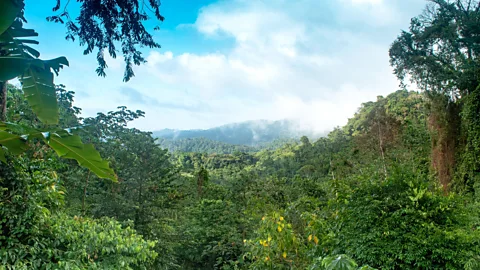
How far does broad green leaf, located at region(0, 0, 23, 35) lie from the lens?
0.55 m

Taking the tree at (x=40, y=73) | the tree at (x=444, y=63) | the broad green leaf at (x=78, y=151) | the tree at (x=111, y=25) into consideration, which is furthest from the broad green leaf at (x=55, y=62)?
the tree at (x=444, y=63)

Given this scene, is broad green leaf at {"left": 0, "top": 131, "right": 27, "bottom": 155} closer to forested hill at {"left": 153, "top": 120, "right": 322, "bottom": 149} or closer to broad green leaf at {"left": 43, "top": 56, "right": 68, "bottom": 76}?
broad green leaf at {"left": 43, "top": 56, "right": 68, "bottom": 76}

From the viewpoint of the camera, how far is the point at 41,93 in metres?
0.99

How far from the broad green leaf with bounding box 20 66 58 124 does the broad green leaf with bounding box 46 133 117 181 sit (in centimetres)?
27

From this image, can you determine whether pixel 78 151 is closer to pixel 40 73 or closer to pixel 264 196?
pixel 40 73

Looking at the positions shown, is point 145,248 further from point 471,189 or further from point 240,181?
point 240,181

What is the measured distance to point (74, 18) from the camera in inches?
96.7

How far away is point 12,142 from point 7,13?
312 millimetres

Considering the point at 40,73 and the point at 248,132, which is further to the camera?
the point at 248,132

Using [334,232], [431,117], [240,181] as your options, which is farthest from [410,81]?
[334,232]

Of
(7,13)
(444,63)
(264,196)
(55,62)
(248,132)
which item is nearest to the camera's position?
(7,13)

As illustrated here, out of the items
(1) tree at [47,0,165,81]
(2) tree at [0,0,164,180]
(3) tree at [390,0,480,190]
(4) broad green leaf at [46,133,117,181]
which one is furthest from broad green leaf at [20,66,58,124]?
(3) tree at [390,0,480,190]

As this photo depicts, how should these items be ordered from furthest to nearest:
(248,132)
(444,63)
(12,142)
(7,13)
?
1. (248,132)
2. (444,63)
3. (12,142)
4. (7,13)

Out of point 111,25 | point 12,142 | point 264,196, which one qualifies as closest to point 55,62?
point 12,142
